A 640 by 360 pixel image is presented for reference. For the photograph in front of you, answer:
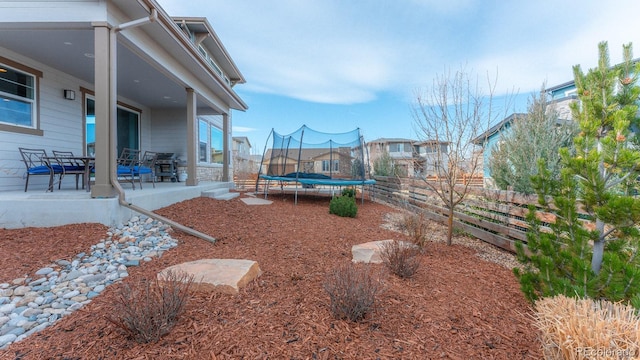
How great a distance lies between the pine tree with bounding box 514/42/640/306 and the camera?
1882 mm

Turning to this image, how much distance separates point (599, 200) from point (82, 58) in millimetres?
7599

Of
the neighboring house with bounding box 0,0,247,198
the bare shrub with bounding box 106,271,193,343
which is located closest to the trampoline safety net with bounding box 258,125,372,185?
the neighboring house with bounding box 0,0,247,198

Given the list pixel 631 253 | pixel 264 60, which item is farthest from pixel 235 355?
pixel 264 60

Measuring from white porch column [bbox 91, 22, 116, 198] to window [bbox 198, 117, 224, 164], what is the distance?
5.57 meters

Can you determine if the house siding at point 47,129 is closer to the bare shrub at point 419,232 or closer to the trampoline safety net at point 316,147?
the trampoline safety net at point 316,147

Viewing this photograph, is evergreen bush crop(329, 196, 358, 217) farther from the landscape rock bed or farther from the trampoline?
the landscape rock bed

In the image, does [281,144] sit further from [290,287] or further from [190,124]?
[290,287]

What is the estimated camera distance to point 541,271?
2.23 metres

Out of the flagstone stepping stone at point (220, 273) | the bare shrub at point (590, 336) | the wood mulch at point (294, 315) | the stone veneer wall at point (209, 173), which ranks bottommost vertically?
the wood mulch at point (294, 315)

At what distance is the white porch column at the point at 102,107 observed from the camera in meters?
3.91

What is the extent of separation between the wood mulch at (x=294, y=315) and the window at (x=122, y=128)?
13.2 ft

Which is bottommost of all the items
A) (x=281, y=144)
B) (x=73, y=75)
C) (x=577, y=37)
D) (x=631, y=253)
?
(x=631, y=253)

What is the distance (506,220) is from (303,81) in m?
12.8

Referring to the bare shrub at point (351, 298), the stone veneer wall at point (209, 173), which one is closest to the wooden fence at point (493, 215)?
the bare shrub at point (351, 298)
